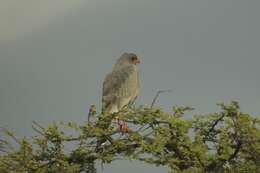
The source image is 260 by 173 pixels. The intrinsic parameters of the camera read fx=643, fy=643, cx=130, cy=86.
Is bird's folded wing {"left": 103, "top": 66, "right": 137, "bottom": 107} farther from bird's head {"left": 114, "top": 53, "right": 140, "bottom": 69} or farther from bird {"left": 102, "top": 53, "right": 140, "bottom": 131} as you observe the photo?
bird's head {"left": 114, "top": 53, "right": 140, "bottom": 69}

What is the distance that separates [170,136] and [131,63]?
768 centimetres

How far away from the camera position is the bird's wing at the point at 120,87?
632 inches

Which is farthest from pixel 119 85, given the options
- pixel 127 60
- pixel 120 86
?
pixel 127 60

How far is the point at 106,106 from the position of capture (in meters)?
15.5

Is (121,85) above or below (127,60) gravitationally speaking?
below

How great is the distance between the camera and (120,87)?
54.5 feet

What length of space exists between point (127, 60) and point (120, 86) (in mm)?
2323

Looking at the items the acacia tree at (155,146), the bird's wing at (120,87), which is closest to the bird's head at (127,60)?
the bird's wing at (120,87)

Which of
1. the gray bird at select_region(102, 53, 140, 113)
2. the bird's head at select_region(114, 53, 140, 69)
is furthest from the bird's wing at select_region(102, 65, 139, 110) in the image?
the bird's head at select_region(114, 53, 140, 69)

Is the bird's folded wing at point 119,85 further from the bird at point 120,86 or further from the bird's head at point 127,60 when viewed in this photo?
the bird's head at point 127,60

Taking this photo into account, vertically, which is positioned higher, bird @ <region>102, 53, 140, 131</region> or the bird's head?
the bird's head

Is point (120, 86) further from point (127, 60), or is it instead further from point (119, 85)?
point (127, 60)

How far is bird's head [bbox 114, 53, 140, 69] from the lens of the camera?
61.1 feet

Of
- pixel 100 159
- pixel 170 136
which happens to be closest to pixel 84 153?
pixel 100 159
